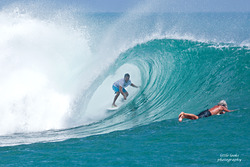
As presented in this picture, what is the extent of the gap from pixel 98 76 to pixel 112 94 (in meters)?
1.18

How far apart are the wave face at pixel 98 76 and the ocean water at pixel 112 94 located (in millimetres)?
40

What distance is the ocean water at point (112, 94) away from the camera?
729 centimetres

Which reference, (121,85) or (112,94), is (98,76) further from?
(121,85)

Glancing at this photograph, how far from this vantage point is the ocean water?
729 centimetres

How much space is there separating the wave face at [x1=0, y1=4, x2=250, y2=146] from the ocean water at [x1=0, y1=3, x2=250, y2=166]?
4 cm

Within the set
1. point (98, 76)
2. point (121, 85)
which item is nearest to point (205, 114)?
point (121, 85)

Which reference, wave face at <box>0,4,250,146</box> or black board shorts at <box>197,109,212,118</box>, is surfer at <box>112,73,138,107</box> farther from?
black board shorts at <box>197,109,212,118</box>

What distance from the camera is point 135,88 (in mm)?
13383

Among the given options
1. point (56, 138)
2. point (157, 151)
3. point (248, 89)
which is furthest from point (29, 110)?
point (248, 89)

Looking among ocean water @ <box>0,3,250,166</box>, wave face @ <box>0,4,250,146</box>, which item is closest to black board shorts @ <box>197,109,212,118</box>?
ocean water @ <box>0,3,250,166</box>

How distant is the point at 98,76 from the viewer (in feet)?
45.4

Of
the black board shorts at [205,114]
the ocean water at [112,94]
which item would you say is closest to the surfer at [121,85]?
the ocean water at [112,94]

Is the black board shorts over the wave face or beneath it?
beneath

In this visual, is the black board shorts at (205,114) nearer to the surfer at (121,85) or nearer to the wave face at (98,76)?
the wave face at (98,76)
